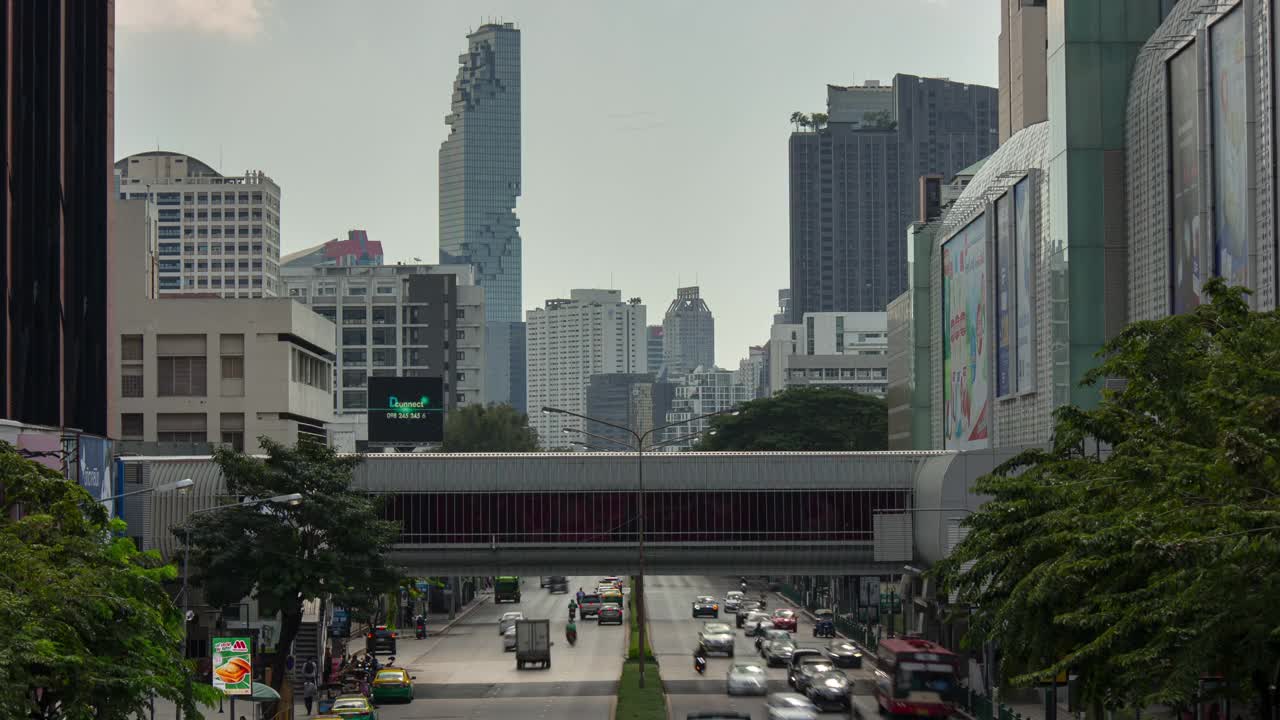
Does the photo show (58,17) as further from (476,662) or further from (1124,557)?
(1124,557)

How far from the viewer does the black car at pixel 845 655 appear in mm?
76125

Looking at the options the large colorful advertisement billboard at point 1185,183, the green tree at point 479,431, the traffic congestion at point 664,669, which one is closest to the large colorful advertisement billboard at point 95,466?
the traffic congestion at point 664,669

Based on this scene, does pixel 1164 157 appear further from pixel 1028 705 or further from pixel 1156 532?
pixel 1156 532

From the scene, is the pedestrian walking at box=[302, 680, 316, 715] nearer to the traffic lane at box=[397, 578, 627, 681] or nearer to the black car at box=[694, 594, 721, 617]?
the traffic lane at box=[397, 578, 627, 681]

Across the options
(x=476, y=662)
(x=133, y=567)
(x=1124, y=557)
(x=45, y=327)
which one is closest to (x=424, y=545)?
(x=476, y=662)

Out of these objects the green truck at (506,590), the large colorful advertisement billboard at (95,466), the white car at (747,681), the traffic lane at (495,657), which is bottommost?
the green truck at (506,590)

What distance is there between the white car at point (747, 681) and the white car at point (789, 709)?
41.2 feet

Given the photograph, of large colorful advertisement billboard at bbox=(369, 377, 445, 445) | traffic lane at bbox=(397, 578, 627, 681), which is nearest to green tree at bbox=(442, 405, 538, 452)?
traffic lane at bbox=(397, 578, 627, 681)

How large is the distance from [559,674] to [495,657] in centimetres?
1293

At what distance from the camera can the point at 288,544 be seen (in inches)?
2398

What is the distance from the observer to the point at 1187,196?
2285 inches

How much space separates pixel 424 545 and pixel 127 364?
30.1m

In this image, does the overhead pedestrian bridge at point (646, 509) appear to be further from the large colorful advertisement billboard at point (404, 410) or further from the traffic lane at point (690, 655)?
the large colorful advertisement billboard at point (404, 410)

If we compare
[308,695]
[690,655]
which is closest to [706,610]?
[690,655]
